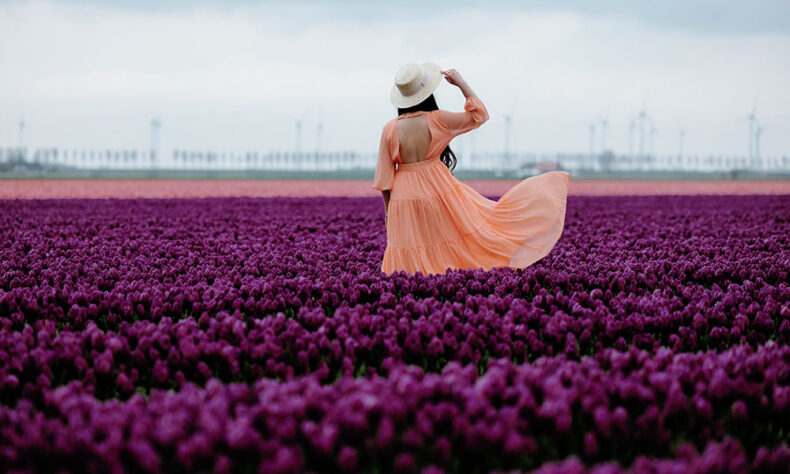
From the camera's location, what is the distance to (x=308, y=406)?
10.9 ft

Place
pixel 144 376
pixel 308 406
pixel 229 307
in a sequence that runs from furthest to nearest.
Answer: pixel 229 307, pixel 144 376, pixel 308 406

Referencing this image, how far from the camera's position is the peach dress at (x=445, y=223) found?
8617 mm

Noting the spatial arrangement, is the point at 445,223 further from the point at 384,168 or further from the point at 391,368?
the point at 391,368

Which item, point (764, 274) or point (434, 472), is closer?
point (434, 472)

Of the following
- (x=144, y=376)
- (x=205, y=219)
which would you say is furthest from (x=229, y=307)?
(x=205, y=219)

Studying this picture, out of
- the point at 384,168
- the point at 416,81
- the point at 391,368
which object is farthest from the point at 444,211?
the point at 391,368

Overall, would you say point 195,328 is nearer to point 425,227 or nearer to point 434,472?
point 434,472

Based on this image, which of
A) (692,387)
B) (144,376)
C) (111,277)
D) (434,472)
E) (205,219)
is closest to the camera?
(434,472)

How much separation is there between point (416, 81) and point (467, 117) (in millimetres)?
736

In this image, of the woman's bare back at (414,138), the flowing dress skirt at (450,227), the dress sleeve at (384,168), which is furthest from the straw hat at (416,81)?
the flowing dress skirt at (450,227)

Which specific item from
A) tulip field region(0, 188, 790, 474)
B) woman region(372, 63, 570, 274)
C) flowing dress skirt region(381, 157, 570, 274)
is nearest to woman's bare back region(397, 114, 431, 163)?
woman region(372, 63, 570, 274)

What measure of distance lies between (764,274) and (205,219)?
43.3 ft

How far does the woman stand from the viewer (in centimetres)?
841

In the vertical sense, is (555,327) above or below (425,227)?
below
